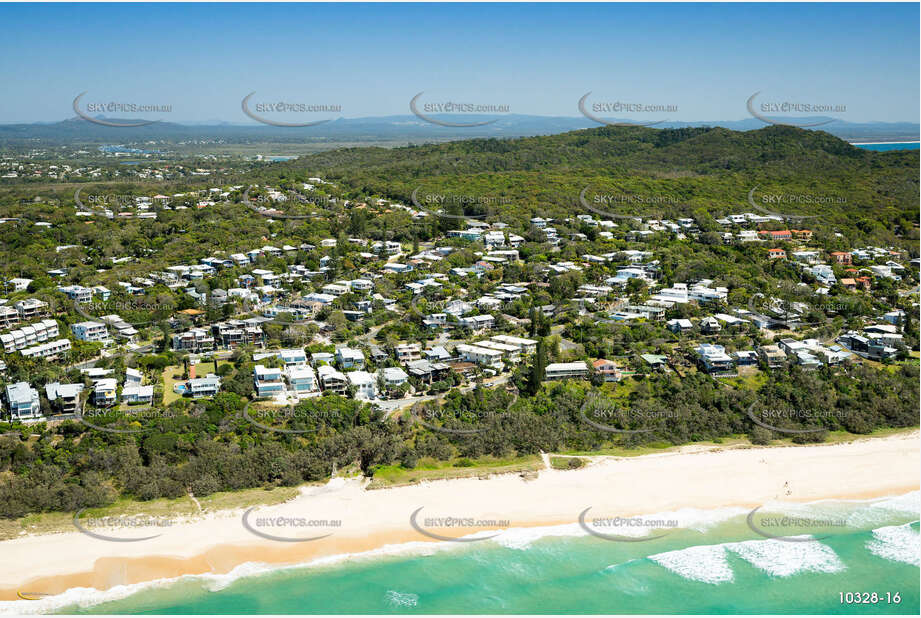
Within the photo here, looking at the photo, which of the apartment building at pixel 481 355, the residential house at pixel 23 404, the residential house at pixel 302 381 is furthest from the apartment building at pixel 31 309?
the apartment building at pixel 481 355

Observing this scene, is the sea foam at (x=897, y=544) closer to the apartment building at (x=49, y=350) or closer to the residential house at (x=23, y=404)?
the residential house at (x=23, y=404)

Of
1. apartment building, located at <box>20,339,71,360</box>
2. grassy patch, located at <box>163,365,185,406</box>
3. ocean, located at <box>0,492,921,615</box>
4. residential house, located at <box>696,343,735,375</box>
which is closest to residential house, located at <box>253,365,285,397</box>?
grassy patch, located at <box>163,365,185,406</box>

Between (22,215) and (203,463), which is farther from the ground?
(22,215)

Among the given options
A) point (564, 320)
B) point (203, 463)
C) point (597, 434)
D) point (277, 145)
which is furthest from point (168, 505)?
point (277, 145)

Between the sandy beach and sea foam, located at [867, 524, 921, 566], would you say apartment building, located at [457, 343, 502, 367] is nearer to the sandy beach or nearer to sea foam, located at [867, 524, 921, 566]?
the sandy beach

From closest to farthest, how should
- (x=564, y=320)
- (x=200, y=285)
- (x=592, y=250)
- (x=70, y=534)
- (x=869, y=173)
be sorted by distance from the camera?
(x=70, y=534) < (x=564, y=320) < (x=200, y=285) < (x=592, y=250) < (x=869, y=173)

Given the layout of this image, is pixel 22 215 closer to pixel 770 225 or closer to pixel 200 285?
pixel 200 285
